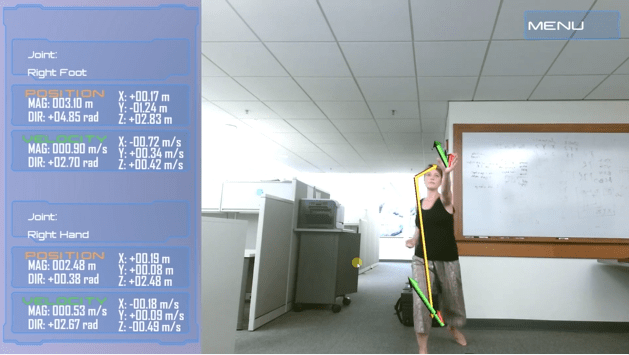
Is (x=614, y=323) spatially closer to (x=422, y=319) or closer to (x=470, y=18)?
(x=422, y=319)

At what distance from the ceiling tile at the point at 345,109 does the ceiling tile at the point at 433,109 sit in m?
0.54

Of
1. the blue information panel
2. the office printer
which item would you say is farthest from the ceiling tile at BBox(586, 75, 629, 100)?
the blue information panel

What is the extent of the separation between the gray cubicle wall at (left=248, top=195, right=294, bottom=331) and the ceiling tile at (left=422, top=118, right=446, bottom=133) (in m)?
1.86

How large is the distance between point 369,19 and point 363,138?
11.1 ft

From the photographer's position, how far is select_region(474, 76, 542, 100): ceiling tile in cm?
361

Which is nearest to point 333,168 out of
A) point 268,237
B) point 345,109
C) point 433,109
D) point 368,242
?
point 368,242

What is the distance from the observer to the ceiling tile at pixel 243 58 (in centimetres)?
315

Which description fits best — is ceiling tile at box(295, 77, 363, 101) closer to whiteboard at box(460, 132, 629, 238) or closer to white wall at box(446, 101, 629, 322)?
whiteboard at box(460, 132, 629, 238)

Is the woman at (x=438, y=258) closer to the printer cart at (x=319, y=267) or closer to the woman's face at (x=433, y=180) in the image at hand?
the woman's face at (x=433, y=180)

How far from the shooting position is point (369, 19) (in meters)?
2.69

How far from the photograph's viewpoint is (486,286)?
13.1 feet

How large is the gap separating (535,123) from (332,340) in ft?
8.60

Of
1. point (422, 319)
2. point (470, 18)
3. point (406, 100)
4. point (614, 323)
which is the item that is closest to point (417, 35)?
point (470, 18)

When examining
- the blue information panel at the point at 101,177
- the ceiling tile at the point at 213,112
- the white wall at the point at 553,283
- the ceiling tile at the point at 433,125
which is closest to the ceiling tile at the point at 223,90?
the ceiling tile at the point at 213,112
